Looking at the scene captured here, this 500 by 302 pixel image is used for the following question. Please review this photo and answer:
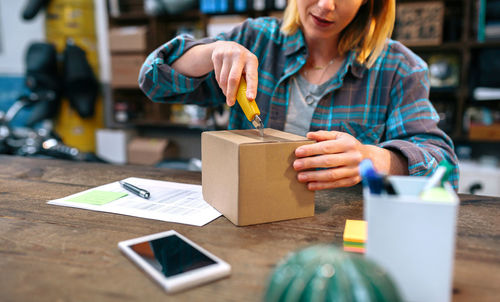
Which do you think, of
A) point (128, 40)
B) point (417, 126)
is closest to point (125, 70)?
point (128, 40)

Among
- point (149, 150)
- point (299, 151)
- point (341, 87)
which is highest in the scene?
point (341, 87)

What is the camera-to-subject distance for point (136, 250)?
0.54m

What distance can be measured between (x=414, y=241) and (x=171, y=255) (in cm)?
30

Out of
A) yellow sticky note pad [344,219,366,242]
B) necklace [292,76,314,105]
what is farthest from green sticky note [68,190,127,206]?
necklace [292,76,314,105]

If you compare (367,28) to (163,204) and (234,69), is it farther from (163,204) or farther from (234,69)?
(163,204)

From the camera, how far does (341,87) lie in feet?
3.69

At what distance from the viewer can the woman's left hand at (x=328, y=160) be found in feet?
2.20

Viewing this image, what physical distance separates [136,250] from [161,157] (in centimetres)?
268

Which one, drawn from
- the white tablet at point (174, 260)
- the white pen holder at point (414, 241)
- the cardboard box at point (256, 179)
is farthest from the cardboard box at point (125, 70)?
the white pen holder at point (414, 241)

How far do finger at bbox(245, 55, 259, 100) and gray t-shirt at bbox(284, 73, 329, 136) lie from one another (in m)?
0.37

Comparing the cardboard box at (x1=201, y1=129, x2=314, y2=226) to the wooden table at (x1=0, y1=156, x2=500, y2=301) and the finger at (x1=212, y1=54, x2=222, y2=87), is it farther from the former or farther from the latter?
the finger at (x1=212, y1=54, x2=222, y2=87)

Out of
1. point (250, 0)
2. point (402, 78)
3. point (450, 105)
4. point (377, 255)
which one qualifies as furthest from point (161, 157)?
point (377, 255)

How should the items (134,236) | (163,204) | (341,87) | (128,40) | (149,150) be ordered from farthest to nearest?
(149,150) < (128,40) < (341,87) < (163,204) < (134,236)

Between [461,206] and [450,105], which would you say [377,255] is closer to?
[461,206]
